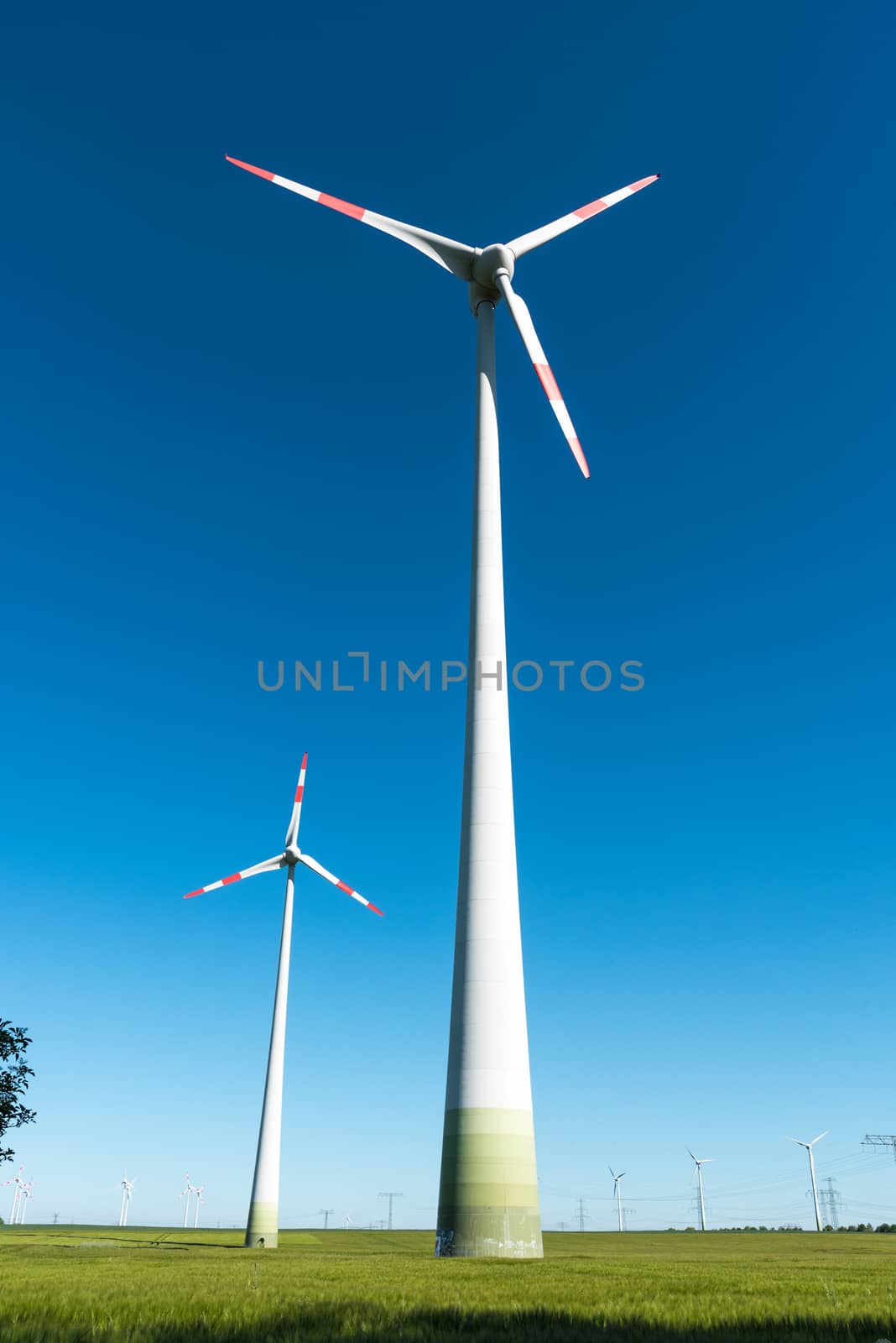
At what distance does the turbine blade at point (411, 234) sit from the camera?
46.0 metres

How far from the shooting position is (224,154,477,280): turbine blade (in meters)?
46.0

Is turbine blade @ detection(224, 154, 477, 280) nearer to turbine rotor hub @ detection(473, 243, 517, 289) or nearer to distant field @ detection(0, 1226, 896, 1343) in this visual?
turbine rotor hub @ detection(473, 243, 517, 289)

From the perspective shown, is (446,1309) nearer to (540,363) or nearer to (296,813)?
(540,363)

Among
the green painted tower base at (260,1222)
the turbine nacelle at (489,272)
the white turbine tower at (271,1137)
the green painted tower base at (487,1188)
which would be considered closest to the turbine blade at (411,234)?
the turbine nacelle at (489,272)

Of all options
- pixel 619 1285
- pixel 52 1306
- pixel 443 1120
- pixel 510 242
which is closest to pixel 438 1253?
pixel 443 1120

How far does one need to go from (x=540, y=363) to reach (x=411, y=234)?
11.0 m

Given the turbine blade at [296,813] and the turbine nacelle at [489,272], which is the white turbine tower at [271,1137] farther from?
the turbine nacelle at [489,272]

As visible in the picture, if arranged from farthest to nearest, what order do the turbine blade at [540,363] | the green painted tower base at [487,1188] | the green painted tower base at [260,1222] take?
the green painted tower base at [260,1222], the turbine blade at [540,363], the green painted tower base at [487,1188]

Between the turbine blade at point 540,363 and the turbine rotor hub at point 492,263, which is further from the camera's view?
the turbine rotor hub at point 492,263

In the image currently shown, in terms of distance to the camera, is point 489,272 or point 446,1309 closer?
point 446,1309

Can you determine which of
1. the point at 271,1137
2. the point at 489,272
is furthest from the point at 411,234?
the point at 271,1137

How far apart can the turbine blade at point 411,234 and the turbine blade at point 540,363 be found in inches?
132

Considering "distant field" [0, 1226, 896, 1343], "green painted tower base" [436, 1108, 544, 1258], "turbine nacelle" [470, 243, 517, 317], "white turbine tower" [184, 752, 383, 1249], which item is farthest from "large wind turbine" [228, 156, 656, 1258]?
"white turbine tower" [184, 752, 383, 1249]

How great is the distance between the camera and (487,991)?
1142 inches
